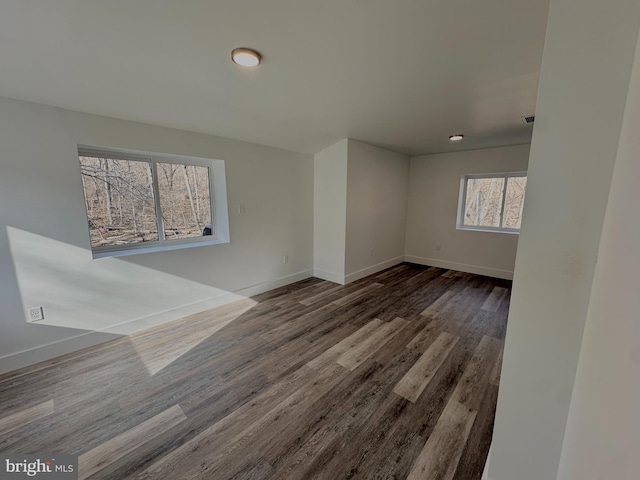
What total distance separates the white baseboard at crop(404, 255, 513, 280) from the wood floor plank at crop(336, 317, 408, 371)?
102 inches

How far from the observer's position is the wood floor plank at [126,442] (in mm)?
1298

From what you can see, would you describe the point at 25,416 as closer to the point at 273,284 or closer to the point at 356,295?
the point at 273,284

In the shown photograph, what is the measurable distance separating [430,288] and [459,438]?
100 inches

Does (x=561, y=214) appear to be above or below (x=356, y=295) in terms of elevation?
above

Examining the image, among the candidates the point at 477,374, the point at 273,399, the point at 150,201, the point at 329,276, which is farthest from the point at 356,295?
the point at 150,201

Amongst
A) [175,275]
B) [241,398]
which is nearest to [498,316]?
[241,398]

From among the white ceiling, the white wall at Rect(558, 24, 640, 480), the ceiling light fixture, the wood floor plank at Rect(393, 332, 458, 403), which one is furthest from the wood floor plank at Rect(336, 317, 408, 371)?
the ceiling light fixture

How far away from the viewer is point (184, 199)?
9.85ft

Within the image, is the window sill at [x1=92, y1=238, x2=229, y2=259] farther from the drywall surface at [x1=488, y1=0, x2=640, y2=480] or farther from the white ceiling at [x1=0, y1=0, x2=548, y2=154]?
the drywall surface at [x1=488, y1=0, x2=640, y2=480]

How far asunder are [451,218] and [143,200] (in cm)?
481

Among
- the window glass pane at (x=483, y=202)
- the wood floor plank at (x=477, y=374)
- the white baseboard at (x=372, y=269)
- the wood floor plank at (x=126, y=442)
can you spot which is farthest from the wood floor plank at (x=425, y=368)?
the window glass pane at (x=483, y=202)

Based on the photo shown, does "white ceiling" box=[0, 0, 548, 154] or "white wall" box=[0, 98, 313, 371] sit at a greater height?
"white ceiling" box=[0, 0, 548, 154]

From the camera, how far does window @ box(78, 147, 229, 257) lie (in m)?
2.43

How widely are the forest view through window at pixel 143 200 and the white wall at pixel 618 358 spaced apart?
10.7ft
